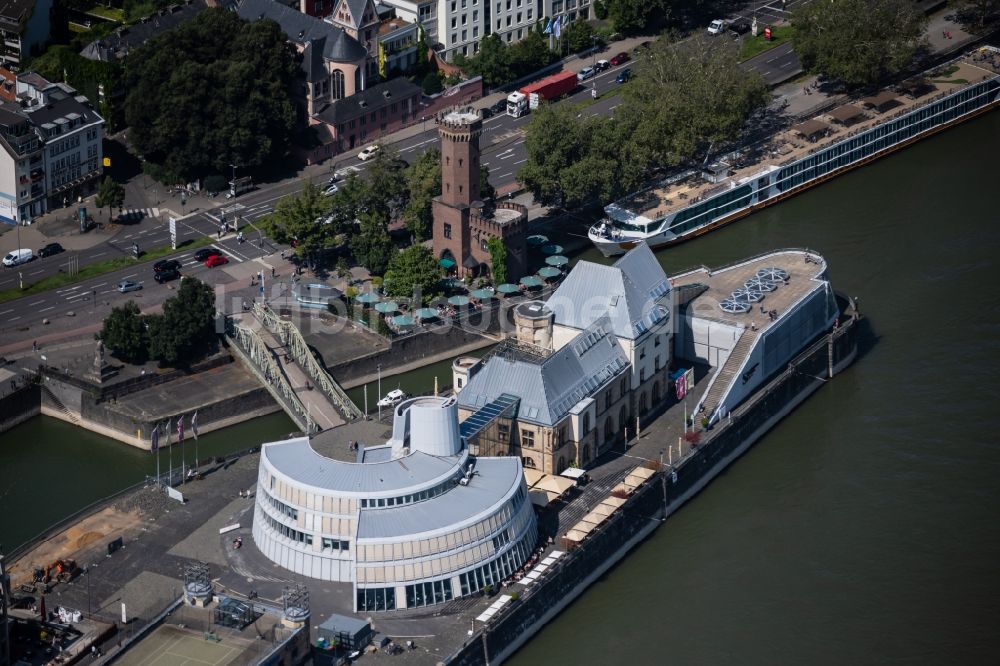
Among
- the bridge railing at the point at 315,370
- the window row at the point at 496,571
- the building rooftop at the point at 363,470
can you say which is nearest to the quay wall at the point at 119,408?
the bridge railing at the point at 315,370

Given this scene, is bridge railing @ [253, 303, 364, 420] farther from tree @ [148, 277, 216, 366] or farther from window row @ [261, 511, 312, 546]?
window row @ [261, 511, 312, 546]

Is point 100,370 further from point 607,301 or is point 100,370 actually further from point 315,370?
point 607,301

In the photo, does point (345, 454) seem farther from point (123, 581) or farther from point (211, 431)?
point (211, 431)

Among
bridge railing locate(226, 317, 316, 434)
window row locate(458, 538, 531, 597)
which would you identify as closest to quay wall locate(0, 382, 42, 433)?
bridge railing locate(226, 317, 316, 434)

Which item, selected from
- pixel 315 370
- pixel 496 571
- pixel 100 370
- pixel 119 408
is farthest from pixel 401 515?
pixel 100 370

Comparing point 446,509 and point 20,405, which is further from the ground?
point 446,509

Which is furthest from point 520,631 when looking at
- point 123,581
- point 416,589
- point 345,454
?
point 123,581
